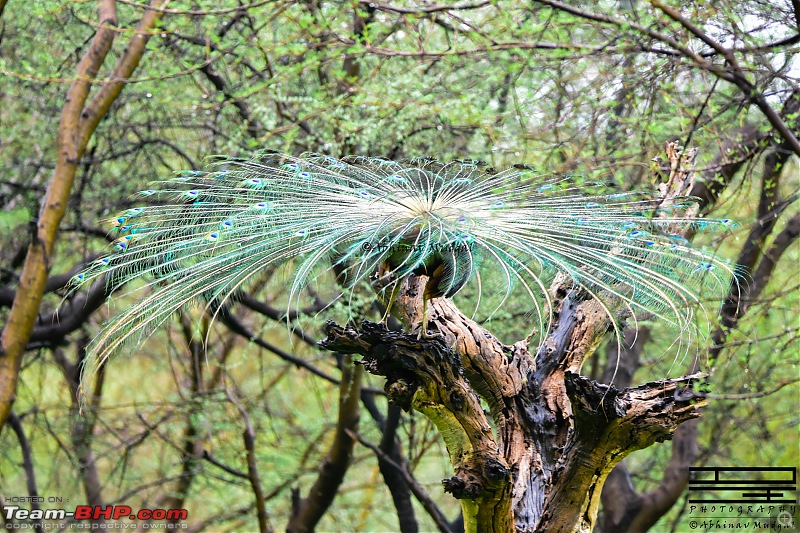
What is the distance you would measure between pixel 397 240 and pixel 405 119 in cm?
268

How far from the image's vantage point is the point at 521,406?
325cm

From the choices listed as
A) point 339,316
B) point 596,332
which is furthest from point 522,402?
point 339,316

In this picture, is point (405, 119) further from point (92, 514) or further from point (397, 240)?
point (92, 514)

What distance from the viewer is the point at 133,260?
9.83 feet

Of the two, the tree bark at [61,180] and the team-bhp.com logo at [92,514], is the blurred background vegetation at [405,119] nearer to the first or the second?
the tree bark at [61,180]

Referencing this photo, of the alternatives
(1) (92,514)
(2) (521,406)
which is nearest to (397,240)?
(2) (521,406)

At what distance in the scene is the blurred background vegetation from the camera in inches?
191

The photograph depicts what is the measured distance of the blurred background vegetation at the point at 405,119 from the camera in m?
4.86

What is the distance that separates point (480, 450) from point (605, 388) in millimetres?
468

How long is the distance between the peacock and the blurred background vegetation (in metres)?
1.23

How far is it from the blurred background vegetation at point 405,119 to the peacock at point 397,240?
4.04 ft

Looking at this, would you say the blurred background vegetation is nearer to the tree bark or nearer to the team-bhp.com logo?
the tree bark

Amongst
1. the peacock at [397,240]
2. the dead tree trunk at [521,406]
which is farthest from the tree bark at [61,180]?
the dead tree trunk at [521,406]

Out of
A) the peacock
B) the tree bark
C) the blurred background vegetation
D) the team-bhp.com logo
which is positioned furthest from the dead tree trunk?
the team-bhp.com logo
